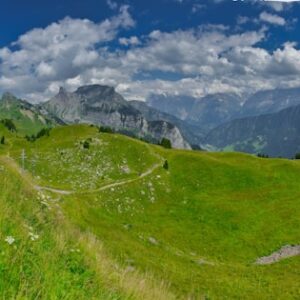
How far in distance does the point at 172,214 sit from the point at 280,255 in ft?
61.9

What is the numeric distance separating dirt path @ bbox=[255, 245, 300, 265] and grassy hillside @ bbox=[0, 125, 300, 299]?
0.85m

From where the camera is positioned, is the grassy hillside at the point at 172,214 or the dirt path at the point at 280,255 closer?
the grassy hillside at the point at 172,214

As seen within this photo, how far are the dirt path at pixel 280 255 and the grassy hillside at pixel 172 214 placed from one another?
85cm

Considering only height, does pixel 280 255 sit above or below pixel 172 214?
below

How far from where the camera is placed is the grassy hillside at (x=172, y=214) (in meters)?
17.7

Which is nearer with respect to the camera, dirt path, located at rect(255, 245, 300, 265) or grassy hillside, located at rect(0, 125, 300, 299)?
grassy hillside, located at rect(0, 125, 300, 299)

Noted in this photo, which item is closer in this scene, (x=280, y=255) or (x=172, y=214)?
(x=280, y=255)

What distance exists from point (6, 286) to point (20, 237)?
1746 mm

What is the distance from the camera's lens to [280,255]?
55531mm

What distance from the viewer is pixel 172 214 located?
6812 centimetres

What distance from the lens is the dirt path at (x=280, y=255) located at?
5422cm

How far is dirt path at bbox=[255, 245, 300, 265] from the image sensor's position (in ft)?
178

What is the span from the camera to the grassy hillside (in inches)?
698

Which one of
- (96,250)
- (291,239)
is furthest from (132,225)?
(96,250)
